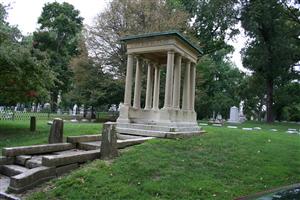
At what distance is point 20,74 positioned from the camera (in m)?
15.0

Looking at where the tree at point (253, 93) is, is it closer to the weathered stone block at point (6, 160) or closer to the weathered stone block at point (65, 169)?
the weathered stone block at point (65, 169)

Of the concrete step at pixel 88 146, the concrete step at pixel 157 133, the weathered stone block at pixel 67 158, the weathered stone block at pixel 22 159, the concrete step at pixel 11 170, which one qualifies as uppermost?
the concrete step at pixel 157 133

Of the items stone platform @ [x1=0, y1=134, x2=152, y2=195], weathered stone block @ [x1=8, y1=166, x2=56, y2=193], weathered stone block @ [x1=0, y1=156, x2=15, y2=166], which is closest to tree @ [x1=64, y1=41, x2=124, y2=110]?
stone platform @ [x1=0, y1=134, x2=152, y2=195]

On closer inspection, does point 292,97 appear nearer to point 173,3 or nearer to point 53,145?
point 173,3

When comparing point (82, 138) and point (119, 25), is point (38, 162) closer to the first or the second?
point (82, 138)

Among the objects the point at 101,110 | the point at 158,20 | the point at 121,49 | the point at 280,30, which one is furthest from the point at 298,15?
the point at 101,110

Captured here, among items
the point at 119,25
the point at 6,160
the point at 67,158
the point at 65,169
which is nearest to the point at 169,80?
the point at 67,158

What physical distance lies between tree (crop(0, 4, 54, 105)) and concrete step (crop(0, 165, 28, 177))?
6.49m

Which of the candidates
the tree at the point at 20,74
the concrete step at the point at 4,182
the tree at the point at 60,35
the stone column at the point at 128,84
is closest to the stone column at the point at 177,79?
the stone column at the point at 128,84

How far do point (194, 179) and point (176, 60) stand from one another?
7.42 m

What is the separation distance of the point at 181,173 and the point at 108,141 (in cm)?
217

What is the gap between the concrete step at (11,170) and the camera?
864cm

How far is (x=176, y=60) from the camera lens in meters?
14.6

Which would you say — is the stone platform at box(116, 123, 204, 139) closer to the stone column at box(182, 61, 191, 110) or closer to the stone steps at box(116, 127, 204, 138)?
the stone steps at box(116, 127, 204, 138)
